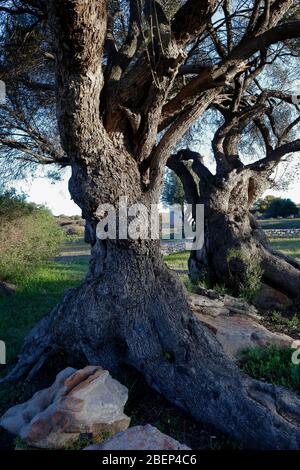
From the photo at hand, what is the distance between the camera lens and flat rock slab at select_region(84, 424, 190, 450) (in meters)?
3.06

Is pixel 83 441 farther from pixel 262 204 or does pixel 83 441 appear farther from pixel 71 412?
pixel 262 204

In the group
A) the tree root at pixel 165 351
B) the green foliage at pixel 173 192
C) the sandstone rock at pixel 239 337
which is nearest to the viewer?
the tree root at pixel 165 351

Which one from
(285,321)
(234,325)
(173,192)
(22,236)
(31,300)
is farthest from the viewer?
(173,192)

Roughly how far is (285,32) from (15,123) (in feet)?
19.4

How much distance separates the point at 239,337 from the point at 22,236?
9.18 meters

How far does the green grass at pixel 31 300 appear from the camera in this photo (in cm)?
764

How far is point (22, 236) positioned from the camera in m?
13.2

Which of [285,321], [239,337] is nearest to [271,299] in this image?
[285,321]

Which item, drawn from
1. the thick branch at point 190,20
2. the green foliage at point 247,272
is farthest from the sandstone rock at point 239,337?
the thick branch at point 190,20

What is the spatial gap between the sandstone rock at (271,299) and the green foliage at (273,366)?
2696 millimetres

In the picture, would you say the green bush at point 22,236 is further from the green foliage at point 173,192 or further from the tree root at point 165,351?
the green foliage at point 173,192

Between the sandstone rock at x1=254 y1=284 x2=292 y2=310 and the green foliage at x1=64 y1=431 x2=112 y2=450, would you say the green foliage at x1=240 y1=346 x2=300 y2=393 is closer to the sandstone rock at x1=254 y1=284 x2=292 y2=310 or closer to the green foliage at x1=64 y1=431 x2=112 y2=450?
the green foliage at x1=64 y1=431 x2=112 y2=450
